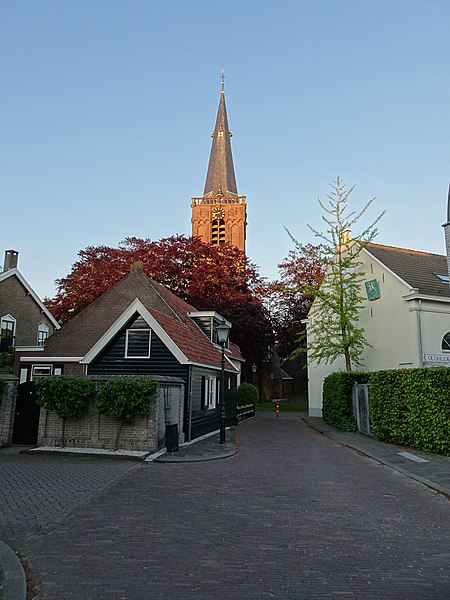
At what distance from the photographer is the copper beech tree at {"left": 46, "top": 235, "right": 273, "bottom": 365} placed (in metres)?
38.2

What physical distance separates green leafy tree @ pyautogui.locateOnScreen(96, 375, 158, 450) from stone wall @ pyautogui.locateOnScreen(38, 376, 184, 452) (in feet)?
0.66

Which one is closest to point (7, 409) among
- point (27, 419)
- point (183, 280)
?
point (27, 419)

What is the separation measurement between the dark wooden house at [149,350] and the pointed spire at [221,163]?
139 feet

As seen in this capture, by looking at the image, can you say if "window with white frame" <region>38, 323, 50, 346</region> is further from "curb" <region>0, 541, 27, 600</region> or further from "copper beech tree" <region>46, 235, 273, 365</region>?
"curb" <region>0, 541, 27, 600</region>

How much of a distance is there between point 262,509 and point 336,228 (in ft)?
66.2

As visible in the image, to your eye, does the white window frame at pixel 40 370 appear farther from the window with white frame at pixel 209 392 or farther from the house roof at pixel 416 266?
the house roof at pixel 416 266

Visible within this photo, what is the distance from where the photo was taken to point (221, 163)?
67.9m

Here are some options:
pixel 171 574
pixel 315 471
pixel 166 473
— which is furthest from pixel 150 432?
pixel 171 574

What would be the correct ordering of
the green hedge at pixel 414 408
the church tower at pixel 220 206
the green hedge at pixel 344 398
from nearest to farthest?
the green hedge at pixel 414 408
the green hedge at pixel 344 398
the church tower at pixel 220 206

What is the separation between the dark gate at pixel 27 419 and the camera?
52.0ft

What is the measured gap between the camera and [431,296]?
76.4 ft

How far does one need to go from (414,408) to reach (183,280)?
28956 millimetres

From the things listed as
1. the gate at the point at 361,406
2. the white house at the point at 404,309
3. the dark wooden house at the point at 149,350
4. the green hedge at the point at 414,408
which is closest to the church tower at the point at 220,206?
the white house at the point at 404,309

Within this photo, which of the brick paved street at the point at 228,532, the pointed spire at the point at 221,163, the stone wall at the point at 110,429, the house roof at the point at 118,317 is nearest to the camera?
the brick paved street at the point at 228,532
